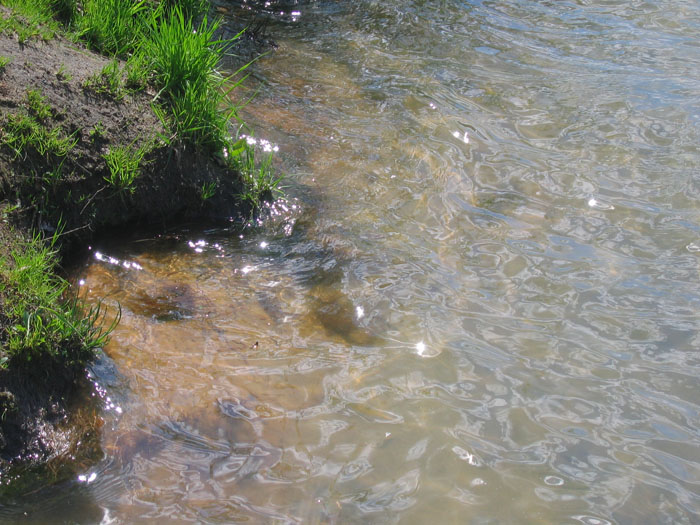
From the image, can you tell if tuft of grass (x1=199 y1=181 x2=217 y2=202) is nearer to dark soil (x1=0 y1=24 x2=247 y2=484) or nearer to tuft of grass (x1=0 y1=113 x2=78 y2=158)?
dark soil (x1=0 y1=24 x2=247 y2=484)

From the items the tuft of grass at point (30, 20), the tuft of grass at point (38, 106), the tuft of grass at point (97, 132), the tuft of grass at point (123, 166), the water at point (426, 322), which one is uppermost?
the tuft of grass at point (30, 20)

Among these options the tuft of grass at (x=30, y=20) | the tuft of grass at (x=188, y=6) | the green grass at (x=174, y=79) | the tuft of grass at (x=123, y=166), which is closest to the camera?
the tuft of grass at (x=123, y=166)

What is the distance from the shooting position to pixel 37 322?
111 inches

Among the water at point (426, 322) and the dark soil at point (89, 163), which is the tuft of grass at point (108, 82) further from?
the water at point (426, 322)

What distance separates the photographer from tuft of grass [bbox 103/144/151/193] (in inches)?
147

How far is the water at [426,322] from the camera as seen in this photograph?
2656 millimetres

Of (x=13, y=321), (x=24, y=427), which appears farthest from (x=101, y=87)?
(x=24, y=427)

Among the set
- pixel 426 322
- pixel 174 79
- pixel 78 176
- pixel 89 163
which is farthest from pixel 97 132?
pixel 426 322

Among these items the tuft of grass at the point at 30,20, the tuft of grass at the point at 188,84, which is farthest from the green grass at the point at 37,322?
the tuft of grass at the point at 30,20

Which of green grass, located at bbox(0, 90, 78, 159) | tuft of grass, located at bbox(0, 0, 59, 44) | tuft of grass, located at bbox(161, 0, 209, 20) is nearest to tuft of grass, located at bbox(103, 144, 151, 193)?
green grass, located at bbox(0, 90, 78, 159)

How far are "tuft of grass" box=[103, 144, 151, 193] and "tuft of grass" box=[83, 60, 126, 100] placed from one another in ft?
1.40

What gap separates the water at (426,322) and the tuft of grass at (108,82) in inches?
38.5

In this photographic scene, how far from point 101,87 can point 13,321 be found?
1.81 meters

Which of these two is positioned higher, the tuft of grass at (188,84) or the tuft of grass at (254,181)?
the tuft of grass at (188,84)
